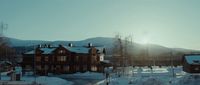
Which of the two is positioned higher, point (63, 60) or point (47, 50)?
point (47, 50)

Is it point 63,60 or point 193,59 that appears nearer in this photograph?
point 193,59

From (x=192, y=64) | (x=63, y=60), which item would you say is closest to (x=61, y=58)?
(x=63, y=60)

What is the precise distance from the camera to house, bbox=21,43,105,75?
75.6 meters

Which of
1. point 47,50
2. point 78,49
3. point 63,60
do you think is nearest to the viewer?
point 63,60

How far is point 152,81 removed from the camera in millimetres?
46469

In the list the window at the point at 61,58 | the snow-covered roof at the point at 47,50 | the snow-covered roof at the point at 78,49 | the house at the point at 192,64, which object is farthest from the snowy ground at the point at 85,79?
the house at the point at 192,64

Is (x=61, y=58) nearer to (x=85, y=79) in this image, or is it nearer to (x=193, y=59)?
(x=85, y=79)

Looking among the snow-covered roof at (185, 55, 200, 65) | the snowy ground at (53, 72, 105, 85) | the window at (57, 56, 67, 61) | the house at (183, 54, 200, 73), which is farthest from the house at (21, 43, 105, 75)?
the snow-covered roof at (185, 55, 200, 65)

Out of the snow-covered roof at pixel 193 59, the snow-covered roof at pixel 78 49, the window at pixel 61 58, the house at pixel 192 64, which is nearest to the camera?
the house at pixel 192 64

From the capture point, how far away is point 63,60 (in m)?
76.0

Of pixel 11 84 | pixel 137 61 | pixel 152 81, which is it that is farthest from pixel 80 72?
pixel 137 61

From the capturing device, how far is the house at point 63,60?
248 ft

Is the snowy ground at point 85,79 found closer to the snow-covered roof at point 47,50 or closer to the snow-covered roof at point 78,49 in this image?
the snow-covered roof at point 78,49

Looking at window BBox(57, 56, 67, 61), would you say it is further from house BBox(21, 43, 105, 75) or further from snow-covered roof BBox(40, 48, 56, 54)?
snow-covered roof BBox(40, 48, 56, 54)
